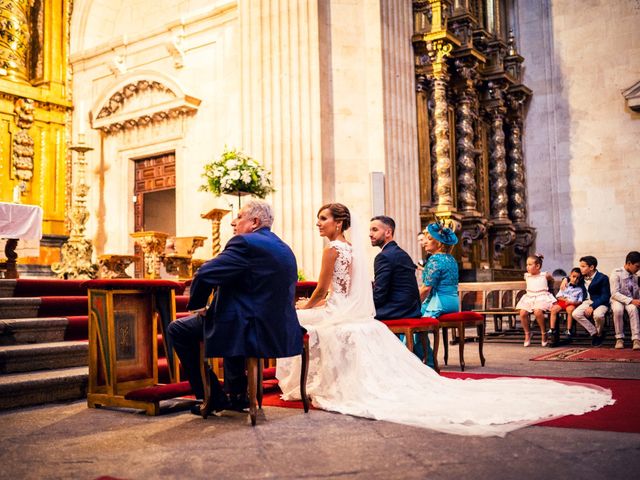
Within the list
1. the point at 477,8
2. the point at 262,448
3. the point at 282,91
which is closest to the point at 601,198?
the point at 477,8

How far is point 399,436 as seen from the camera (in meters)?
3.48

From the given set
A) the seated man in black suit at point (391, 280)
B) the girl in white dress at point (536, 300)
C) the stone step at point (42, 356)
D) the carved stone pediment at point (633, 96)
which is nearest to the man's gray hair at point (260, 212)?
the seated man in black suit at point (391, 280)

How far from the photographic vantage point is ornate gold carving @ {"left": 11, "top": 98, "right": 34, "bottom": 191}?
12500 millimetres

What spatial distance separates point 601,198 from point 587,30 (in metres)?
3.62

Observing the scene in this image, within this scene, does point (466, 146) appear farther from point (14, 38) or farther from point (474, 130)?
point (14, 38)

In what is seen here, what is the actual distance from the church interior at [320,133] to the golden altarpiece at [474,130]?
44mm

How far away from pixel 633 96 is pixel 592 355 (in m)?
8.00

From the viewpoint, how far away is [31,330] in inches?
215

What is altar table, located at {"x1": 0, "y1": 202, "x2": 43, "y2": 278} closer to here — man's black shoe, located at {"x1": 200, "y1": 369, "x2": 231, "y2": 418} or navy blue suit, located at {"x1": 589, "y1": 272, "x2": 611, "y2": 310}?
man's black shoe, located at {"x1": 200, "y1": 369, "x2": 231, "y2": 418}

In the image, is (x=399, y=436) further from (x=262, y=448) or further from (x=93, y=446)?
(x=93, y=446)

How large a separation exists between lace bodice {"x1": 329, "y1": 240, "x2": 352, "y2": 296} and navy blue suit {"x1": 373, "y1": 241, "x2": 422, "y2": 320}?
3.12ft

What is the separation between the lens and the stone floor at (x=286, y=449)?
2805mm

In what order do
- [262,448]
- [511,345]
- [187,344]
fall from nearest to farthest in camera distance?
[262,448], [187,344], [511,345]

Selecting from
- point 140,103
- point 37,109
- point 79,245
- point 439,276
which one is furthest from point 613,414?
point 37,109
